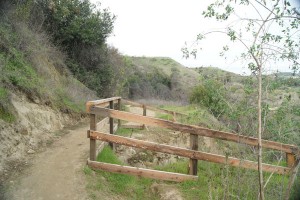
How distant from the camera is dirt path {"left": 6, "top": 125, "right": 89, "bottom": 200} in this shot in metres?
5.48

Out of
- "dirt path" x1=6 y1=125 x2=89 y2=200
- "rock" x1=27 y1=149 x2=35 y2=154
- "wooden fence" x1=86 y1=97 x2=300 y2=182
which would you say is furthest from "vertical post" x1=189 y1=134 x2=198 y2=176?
"rock" x1=27 y1=149 x2=35 y2=154

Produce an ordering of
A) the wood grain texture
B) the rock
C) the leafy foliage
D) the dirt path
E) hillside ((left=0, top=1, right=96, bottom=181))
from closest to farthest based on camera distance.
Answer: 1. the dirt path
2. the wood grain texture
3. hillside ((left=0, top=1, right=96, bottom=181))
4. the rock
5. the leafy foliage

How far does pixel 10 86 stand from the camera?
8891mm

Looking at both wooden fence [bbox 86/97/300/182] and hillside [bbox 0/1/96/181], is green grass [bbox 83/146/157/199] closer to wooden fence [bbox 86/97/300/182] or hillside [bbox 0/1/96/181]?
wooden fence [bbox 86/97/300/182]

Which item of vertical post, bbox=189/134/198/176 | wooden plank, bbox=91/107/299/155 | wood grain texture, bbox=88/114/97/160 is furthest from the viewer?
wood grain texture, bbox=88/114/97/160

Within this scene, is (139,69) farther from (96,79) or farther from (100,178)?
(100,178)

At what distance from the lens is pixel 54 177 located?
610 centimetres

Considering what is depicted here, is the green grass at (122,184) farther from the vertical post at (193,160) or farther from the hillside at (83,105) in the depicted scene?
the vertical post at (193,160)

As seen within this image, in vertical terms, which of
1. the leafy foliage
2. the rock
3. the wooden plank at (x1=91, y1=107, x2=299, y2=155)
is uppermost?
the leafy foliage

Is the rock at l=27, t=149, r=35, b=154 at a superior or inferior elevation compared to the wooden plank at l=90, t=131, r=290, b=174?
inferior

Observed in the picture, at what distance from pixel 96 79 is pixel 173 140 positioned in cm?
882

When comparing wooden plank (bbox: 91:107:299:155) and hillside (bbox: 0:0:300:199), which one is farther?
wooden plank (bbox: 91:107:299:155)

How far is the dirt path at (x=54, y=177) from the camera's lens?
5.48 meters

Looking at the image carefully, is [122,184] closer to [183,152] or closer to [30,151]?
[183,152]
